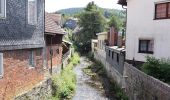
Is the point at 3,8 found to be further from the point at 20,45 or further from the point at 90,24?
the point at 90,24

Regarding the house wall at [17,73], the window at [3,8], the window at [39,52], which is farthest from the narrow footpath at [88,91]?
the window at [3,8]

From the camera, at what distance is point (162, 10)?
20953 mm

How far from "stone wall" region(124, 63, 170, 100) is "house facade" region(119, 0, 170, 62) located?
68.1 inches

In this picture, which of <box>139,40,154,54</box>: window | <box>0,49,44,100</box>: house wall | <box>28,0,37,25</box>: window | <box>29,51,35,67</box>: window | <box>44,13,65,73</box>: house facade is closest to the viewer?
<box>0,49,44,100</box>: house wall

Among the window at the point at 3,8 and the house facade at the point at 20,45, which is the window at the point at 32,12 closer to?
the house facade at the point at 20,45

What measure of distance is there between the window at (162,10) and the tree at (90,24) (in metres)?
45.4

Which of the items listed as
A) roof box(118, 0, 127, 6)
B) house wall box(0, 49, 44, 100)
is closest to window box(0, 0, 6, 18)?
house wall box(0, 49, 44, 100)

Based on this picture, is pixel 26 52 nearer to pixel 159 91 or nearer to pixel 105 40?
pixel 159 91

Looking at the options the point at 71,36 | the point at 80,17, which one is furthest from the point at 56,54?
the point at 71,36

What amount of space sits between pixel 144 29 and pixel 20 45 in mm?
10535

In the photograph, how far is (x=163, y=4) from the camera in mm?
21000

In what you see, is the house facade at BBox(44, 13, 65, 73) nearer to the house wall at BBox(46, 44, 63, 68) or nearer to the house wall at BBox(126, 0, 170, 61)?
the house wall at BBox(46, 44, 63, 68)

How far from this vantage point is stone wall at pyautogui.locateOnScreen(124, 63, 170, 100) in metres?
13.4

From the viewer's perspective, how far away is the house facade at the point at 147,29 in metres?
20.8
